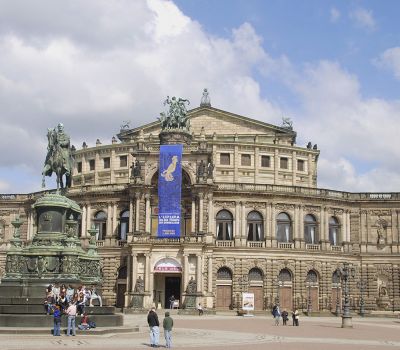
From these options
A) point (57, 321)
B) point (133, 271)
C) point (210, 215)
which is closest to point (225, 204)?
point (210, 215)

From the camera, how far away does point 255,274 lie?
75.9m

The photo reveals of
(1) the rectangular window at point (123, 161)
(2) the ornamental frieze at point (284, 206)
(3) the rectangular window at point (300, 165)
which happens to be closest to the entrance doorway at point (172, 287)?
(2) the ornamental frieze at point (284, 206)

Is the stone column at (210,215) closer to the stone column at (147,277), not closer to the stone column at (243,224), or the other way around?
the stone column at (243,224)

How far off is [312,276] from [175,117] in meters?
23.5

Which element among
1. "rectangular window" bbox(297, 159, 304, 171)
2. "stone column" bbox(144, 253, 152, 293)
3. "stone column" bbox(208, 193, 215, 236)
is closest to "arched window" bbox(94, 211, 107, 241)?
"stone column" bbox(144, 253, 152, 293)

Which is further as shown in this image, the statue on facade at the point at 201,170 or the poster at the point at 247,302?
the statue on facade at the point at 201,170

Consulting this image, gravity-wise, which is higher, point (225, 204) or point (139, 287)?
point (225, 204)

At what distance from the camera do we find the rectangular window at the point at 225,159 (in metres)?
87.4

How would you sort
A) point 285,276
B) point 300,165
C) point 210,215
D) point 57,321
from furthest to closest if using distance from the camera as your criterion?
point 300,165
point 285,276
point 210,215
point 57,321

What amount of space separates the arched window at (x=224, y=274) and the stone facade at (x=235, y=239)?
11cm

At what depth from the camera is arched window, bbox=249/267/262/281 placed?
7575 cm

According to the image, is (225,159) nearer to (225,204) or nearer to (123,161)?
(225,204)

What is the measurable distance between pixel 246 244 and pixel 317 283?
9375mm

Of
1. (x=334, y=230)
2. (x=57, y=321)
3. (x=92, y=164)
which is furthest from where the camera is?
(x=92, y=164)
